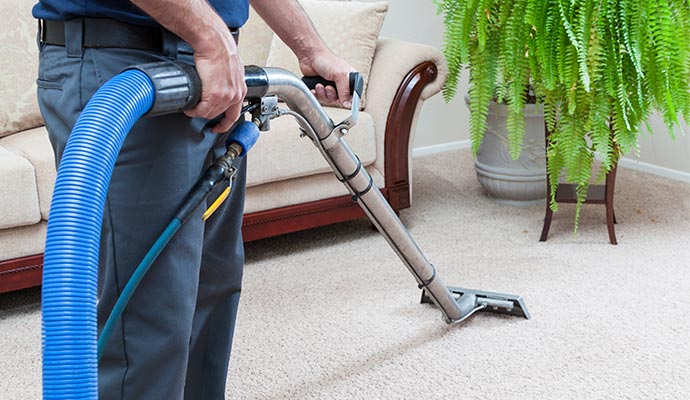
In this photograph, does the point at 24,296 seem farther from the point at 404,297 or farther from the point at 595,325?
the point at 595,325

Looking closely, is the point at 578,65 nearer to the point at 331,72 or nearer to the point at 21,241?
the point at 331,72

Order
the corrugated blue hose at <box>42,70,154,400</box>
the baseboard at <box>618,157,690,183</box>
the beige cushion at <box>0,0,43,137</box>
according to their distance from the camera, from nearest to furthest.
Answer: the corrugated blue hose at <box>42,70,154,400</box>
the beige cushion at <box>0,0,43,137</box>
the baseboard at <box>618,157,690,183</box>

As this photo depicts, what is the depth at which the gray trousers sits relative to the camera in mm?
1050

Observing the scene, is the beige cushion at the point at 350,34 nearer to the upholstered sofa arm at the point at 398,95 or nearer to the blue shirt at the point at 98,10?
the upholstered sofa arm at the point at 398,95

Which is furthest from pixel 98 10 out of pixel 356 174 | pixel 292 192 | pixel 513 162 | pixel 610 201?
pixel 513 162

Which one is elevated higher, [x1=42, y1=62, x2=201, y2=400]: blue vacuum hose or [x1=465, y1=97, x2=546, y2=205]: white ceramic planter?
[x1=42, y1=62, x2=201, y2=400]: blue vacuum hose

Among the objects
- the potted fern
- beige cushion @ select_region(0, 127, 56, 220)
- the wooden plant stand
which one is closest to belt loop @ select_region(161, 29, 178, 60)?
beige cushion @ select_region(0, 127, 56, 220)

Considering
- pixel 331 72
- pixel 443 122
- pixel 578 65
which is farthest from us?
pixel 443 122

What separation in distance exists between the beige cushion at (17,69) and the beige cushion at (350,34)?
0.82 meters

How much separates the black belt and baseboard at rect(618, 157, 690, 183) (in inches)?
123

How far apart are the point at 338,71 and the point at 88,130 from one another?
789 millimetres

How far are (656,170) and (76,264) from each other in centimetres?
354

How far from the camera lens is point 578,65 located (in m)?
2.62

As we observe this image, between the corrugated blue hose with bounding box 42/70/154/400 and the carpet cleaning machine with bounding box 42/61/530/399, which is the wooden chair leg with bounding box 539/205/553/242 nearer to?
the carpet cleaning machine with bounding box 42/61/530/399
